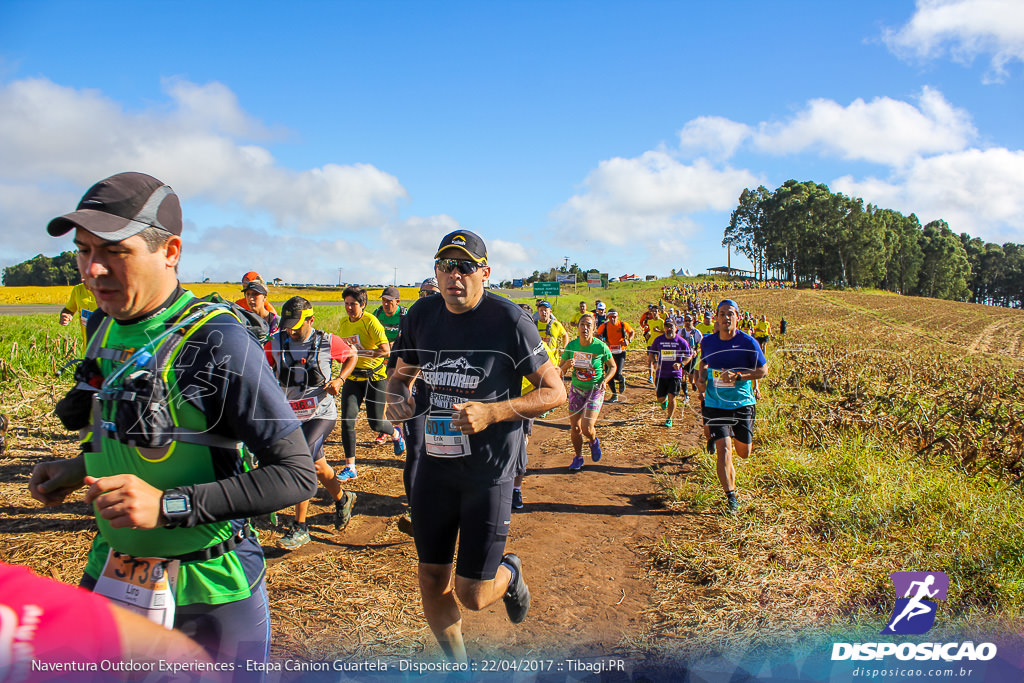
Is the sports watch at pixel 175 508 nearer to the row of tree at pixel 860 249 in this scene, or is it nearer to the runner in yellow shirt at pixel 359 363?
the runner in yellow shirt at pixel 359 363

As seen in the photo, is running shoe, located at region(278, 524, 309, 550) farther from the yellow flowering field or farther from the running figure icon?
the yellow flowering field

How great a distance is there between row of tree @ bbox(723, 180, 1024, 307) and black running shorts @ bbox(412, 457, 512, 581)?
98.2 m

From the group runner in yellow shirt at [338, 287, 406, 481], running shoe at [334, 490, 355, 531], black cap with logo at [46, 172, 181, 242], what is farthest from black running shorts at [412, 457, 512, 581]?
runner in yellow shirt at [338, 287, 406, 481]

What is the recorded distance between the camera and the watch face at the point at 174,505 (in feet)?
4.62

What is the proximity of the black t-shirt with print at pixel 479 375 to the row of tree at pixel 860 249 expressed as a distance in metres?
97.9

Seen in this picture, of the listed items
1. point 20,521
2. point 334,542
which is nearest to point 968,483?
point 334,542

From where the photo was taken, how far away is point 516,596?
3.37 m

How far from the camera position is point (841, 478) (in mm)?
6293

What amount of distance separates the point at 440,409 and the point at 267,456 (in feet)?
5.04

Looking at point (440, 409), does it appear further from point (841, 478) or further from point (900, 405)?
point (900, 405)

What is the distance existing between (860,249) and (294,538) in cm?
9825

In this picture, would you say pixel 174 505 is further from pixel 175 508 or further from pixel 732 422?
pixel 732 422

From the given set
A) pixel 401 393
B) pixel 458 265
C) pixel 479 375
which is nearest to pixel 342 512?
pixel 401 393

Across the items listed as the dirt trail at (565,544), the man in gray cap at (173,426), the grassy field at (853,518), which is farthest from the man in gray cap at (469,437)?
the grassy field at (853,518)
